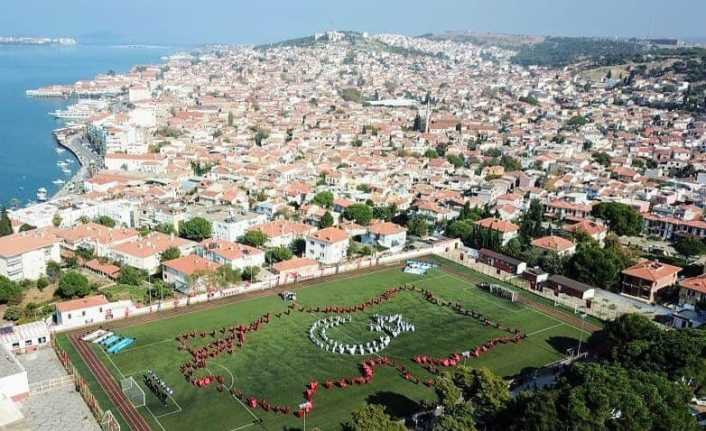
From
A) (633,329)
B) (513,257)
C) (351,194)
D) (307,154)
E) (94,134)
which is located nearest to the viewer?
(633,329)

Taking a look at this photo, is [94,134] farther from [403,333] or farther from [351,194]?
[403,333]

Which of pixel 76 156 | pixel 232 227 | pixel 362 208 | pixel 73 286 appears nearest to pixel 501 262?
pixel 362 208

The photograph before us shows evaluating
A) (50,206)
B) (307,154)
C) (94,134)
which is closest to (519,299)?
(50,206)

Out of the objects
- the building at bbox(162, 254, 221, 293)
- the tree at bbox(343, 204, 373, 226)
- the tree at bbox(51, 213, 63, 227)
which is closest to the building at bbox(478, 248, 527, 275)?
A: the tree at bbox(343, 204, 373, 226)

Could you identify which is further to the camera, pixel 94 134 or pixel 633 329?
pixel 94 134

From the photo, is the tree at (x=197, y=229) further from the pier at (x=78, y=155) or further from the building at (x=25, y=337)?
the pier at (x=78, y=155)

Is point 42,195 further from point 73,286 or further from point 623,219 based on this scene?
point 623,219
